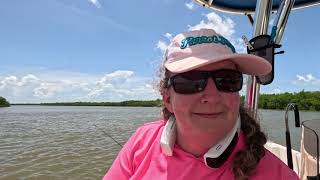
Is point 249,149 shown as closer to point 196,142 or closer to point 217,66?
point 196,142

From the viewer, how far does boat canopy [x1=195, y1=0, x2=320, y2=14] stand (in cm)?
313

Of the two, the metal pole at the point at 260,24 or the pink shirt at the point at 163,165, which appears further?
the metal pole at the point at 260,24

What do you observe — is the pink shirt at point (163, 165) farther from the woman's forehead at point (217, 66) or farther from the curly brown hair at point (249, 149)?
the woman's forehead at point (217, 66)

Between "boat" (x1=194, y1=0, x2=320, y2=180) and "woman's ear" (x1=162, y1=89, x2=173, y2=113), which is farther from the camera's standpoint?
"boat" (x1=194, y1=0, x2=320, y2=180)

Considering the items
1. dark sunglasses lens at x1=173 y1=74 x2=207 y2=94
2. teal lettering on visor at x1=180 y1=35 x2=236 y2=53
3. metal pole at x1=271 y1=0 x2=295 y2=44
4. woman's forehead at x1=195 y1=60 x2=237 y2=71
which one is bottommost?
dark sunglasses lens at x1=173 y1=74 x2=207 y2=94

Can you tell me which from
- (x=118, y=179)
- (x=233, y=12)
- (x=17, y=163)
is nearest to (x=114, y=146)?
(x=17, y=163)

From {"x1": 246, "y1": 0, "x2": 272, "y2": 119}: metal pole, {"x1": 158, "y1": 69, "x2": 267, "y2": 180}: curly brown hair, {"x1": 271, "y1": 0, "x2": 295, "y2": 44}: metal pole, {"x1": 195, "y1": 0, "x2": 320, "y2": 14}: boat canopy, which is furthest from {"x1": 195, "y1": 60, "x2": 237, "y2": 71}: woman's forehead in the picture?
{"x1": 195, "y1": 0, "x2": 320, "y2": 14}: boat canopy

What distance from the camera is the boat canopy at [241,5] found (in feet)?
10.3

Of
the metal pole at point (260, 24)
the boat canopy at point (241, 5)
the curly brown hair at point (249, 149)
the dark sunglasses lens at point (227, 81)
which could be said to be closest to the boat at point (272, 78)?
the metal pole at point (260, 24)

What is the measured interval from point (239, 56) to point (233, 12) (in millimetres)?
1915

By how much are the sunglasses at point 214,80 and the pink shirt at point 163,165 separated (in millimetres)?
216

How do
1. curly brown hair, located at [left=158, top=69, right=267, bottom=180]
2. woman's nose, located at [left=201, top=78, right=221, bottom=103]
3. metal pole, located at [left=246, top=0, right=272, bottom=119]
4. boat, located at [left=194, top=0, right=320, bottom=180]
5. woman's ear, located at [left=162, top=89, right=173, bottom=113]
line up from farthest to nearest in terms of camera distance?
1. metal pole, located at [left=246, top=0, right=272, bottom=119]
2. boat, located at [left=194, top=0, right=320, bottom=180]
3. woman's ear, located at [left=162, top=89, right=173, bottom=113]
4. woman's nose, located at [left=201, top=78, right=221, bottom=103]
5. curly brown hair, located at [left=158, top=69, right=267, bottom=180]

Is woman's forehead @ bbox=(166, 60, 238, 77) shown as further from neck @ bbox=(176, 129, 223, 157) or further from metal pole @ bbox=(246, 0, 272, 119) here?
metal pole @ bbox=(246, 0, 272, 119)

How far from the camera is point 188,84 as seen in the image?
5.19ft
